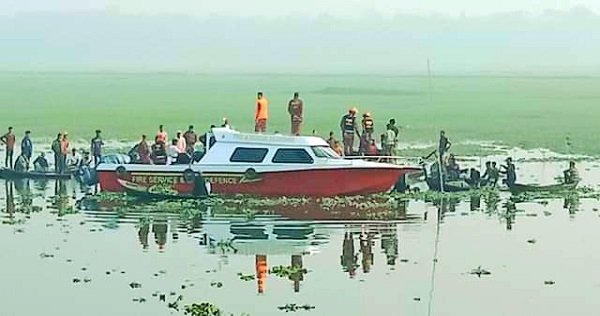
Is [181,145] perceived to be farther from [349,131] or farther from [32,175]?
[32,175]

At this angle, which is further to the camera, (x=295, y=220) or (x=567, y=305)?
(x=295, y=220)

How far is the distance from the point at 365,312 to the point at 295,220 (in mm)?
10093

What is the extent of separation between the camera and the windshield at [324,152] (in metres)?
35.4

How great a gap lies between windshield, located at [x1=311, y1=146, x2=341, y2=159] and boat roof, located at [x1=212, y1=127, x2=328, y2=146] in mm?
117

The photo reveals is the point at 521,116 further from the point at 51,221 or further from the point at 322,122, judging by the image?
the point at 51,221

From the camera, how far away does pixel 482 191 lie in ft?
124

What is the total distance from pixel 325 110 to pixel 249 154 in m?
54.6

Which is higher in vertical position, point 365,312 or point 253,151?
point 253,151

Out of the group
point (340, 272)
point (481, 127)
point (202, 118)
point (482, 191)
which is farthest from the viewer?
point (202, 118)

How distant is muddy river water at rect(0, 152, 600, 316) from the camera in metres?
23.0

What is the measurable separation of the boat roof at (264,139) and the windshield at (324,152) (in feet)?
0.38

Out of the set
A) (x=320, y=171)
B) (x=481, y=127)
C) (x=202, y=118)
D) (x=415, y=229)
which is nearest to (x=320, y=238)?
(x=415, y=229)

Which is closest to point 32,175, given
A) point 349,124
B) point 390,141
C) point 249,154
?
point 249,154

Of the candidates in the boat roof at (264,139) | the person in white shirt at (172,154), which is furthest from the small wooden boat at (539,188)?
the person in white shirt at (172,154)
